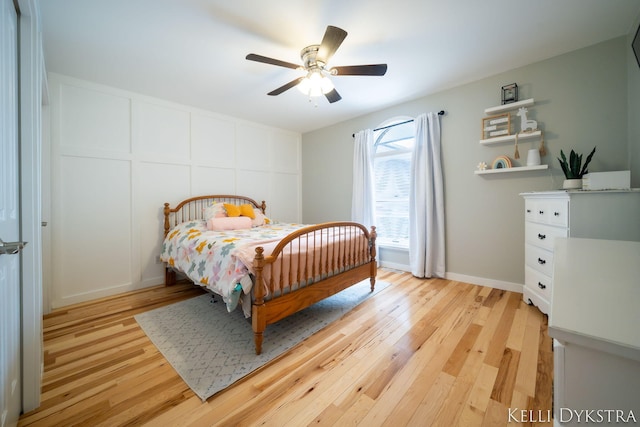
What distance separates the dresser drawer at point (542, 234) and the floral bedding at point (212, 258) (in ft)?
7.91

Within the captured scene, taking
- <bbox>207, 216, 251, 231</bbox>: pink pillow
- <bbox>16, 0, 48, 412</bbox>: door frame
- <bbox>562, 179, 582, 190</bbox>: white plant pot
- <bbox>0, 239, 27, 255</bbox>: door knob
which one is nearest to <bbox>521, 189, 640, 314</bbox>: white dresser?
<bbox>562, 179, 582, 190</bbox>: white plant pot

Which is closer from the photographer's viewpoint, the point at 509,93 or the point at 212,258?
the point at 212,258

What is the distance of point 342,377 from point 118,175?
3.33 metres

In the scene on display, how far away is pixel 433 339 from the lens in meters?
1.89

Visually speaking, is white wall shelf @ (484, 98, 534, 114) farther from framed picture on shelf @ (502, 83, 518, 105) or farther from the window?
the window

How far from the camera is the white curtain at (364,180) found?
391cm

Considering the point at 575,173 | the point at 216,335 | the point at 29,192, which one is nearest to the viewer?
the point at 29,192

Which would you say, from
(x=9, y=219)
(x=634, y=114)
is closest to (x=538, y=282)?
(x=634, y=114)

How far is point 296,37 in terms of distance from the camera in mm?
2080

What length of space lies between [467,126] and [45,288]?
5.01 metres

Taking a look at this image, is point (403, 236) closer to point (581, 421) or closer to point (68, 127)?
point (581, 421)

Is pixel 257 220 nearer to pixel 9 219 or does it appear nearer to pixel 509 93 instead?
pixel 9 219

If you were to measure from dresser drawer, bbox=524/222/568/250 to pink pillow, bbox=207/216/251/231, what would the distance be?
3231 mm

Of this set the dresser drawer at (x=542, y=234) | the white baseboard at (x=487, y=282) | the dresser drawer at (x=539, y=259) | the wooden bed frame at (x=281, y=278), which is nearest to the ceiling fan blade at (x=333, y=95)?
the wooden bed frame at (x=281, y=278)
